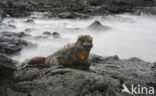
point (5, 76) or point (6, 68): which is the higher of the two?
point (6, 68)

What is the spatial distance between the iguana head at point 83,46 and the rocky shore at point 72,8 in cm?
1912

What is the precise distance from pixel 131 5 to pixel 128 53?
20.3 metres

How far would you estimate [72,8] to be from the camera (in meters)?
28.4

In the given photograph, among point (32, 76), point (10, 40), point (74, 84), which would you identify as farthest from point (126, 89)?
point (10, 40)

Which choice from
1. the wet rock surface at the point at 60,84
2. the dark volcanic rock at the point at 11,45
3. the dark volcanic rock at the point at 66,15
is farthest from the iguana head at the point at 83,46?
the dark volcanic rock at the point at 66,15

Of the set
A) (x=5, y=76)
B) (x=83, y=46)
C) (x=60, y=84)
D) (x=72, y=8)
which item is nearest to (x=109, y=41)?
(x=83, y=46)

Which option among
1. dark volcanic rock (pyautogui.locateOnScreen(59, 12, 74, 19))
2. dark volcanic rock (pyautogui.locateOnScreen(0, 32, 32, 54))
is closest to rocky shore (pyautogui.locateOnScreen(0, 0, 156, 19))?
dark volcanic rock (pyautogui.locateOnScreen(59, 12, 74, 19))

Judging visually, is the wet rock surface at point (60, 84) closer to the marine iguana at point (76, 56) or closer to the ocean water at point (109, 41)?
the marine iguana at point (76, 56)

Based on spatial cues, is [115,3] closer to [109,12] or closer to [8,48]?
[109,12]

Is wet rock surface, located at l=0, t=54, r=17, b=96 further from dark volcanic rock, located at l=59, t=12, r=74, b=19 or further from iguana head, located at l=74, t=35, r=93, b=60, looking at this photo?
dark volcanic rock, located at l=59, t=12, r=74, b=19

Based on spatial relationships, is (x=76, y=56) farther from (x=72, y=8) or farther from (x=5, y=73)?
(x=72, y=8)

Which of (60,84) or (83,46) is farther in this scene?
(83,46)

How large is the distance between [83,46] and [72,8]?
2424cm

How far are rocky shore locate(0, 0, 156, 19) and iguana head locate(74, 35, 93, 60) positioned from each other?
19.1 m
